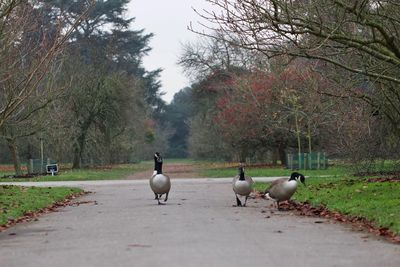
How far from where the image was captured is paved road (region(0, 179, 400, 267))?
31.8 feet

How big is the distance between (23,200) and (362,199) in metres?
9.54

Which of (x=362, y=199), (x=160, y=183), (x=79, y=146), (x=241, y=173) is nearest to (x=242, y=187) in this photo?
(x=241, y=173)

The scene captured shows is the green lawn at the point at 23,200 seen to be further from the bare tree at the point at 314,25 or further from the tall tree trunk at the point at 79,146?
the tall tree trunk at the point at 79,146

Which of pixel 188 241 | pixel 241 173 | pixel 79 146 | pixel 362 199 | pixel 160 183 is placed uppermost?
pixel 79 146

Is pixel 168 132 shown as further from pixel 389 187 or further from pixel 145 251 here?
pixel 145 251

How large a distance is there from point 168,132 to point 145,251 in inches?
4119

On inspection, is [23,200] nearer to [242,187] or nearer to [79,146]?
[242,187]

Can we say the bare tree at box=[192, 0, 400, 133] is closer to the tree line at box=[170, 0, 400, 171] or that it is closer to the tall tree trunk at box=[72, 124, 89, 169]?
the tree line at box=[170, 0, 400, 171]

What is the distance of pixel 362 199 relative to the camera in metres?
17.4

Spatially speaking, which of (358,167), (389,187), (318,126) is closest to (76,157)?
(318,126)

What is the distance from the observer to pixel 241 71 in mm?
56062

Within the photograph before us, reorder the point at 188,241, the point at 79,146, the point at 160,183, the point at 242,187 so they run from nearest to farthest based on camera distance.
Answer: the point at 188,241 < the point at 242,187 < the point at 160,183 < the point at 79,146

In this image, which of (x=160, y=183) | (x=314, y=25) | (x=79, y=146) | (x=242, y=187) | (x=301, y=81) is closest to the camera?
(x=314, y=25)

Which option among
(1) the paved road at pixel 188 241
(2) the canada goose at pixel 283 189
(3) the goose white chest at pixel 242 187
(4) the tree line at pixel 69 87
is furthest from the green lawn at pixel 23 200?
(2) the canada goose at pixel 283 189
